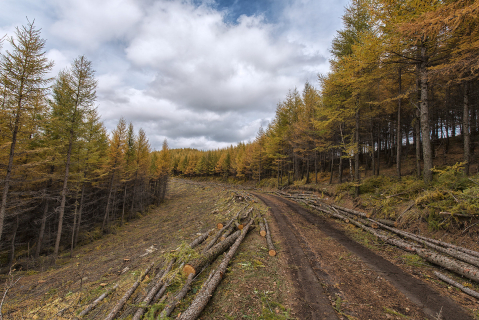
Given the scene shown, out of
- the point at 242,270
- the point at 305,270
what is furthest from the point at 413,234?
the point at 242,270

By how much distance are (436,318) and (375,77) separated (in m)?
13.5

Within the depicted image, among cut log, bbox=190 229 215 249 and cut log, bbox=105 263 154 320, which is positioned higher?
cut log, bbox=190 229 215 249

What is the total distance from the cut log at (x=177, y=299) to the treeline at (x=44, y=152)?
11429 millimetres

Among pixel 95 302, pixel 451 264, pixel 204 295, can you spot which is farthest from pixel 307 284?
pixel 95 302

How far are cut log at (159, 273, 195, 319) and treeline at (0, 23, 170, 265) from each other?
1143 centimetres

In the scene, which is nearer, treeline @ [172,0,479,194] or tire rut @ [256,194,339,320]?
tire rut @ [256,194,339,320]

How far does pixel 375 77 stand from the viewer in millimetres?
12258

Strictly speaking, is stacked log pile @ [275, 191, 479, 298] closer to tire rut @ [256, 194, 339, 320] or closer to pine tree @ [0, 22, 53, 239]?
tire rut @ [256, 194, 339, 320]

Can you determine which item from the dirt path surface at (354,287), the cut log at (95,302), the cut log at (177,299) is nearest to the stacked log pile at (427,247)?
the dirt path surface at (354,287)

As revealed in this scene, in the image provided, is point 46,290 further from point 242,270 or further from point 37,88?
point 37,88

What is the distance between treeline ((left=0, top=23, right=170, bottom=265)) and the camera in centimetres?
1003

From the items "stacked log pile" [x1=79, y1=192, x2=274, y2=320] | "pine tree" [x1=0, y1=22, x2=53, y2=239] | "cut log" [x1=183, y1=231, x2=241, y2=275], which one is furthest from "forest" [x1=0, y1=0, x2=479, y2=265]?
"cut log" [x1=183, y1=231, x2=241, y2=275]

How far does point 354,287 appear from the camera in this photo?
16.7ft

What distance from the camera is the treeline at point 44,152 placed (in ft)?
32.9
